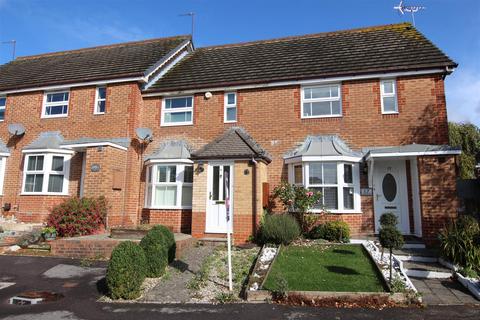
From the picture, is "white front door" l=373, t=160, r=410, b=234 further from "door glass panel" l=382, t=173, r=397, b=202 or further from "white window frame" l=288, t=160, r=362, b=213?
"white window frame" l=288, t=160, r=362, b=213

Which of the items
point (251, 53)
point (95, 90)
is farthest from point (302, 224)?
point (95, 90)

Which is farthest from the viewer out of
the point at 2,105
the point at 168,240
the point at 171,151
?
the point at 2,105

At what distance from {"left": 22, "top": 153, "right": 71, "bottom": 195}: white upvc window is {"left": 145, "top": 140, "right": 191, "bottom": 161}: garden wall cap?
11.4 feet

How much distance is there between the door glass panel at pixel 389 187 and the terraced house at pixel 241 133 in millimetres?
35

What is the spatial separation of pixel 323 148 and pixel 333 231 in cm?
296

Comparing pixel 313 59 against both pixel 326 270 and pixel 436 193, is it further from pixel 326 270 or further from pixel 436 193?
pixel 326 270

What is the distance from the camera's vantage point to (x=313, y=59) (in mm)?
14242

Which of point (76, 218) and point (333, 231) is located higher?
point (76, 218)

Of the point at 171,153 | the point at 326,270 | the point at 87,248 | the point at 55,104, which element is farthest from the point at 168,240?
the point at 55,104

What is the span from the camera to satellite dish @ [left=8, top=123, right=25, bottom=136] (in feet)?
49.1

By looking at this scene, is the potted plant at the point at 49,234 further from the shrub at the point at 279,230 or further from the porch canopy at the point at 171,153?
the shrub at the point at 279,230

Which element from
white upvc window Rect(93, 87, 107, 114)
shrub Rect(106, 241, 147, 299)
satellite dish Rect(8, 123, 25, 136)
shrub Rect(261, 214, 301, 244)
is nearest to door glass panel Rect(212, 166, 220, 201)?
shrub Rect(261, 214, 301, 244)

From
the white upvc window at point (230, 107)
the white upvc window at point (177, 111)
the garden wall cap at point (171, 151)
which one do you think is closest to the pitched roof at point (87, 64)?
the white upvc window at point (177, 111)

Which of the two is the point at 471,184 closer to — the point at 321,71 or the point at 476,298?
the point at 476,298
